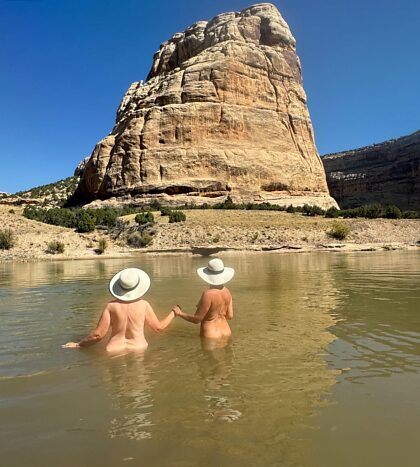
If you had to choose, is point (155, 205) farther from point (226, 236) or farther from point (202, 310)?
point (202, 310)

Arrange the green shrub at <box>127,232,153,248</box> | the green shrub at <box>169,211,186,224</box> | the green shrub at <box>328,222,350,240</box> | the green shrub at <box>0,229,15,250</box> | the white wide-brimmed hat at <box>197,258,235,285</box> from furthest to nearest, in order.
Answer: the green shrub at <box>169,211,186,224</box>
the green shrub at <box>328,222,350,240</box>
the green shrub at <box>127,232,153,248</box>
the green shrub at <box>0,229,15,250</box>
the white wide-brimmed hat at <box>197,258,235,285</box>

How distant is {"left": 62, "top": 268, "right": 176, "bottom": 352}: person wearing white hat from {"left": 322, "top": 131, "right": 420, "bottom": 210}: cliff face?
9417cm

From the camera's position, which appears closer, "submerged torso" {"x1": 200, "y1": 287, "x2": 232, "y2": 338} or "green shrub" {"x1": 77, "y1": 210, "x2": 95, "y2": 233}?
"submerged torso" {"x1": 200, "y1": 287, "x2": 232, "y2": 338}

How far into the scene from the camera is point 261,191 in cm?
6988

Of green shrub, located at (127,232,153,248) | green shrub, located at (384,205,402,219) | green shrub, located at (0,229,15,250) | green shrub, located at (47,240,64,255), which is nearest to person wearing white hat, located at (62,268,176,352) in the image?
green shrub, located at (47,240,64,255)

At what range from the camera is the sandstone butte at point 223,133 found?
68625 millimetres

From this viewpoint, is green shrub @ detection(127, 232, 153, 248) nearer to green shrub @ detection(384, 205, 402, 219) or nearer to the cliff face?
green shrub @ detection(384, 205, 402, 219)

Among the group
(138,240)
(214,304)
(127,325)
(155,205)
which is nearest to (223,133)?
(155,205)

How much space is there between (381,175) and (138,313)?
342 feet

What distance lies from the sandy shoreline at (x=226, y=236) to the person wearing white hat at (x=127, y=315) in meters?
28.1

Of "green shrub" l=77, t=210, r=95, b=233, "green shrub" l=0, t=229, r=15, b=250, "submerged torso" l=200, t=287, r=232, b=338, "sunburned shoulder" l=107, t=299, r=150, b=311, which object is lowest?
"submerged torso" l=200, t=287, r=232, b=338

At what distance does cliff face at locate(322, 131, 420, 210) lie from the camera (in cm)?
9562

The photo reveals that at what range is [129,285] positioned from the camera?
573 centimetres

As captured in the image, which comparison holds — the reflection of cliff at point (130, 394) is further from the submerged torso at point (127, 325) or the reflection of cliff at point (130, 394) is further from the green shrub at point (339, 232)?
the green shrub at point (339, 232)
